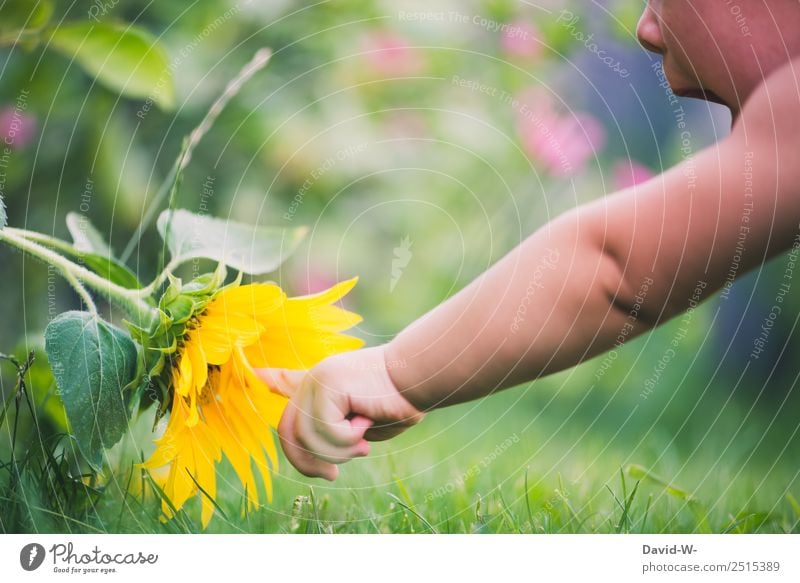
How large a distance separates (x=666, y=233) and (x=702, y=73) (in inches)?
4.5

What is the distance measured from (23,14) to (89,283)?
221mm

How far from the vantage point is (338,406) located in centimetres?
61

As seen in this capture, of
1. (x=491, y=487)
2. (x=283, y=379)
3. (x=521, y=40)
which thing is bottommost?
(x=491, y=487)

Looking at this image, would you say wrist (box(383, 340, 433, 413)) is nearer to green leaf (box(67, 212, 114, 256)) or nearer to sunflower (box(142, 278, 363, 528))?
sunflower (box(142, 278, 363, 528))

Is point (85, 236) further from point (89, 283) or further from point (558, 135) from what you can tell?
point (558, 135)

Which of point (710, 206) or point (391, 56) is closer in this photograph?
point (710, 206)

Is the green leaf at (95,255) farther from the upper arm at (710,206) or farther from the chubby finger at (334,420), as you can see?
the upper arm at (710,206)

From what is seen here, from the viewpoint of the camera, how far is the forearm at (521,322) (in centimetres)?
59

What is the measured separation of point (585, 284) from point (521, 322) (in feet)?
0.15

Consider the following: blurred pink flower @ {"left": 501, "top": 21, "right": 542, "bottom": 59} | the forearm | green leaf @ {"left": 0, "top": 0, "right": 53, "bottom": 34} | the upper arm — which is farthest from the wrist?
green leaf @ {"left": 0, "top": 0, "right": 53, "bottom": 34}

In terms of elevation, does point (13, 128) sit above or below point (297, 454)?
above

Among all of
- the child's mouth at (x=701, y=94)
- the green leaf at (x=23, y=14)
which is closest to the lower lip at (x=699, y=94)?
the child's mouth at (x=701, y=94)

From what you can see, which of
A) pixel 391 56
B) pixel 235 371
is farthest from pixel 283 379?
pixel 391 56
